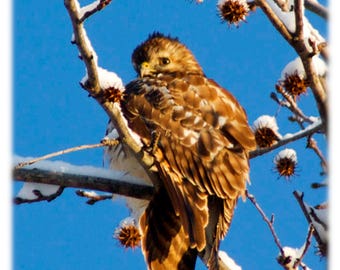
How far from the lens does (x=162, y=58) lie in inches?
203

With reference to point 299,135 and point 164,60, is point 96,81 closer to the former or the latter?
point 299,135

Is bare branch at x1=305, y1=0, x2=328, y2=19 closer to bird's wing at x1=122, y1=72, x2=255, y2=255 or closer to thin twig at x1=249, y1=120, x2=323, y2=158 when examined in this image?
thin twig at x1=249, y1=120, x2=323, y2=158

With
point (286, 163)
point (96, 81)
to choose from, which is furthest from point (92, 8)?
point (286, 163)

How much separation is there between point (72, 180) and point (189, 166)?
0.74 m

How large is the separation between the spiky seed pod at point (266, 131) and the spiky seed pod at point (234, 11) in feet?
1.76

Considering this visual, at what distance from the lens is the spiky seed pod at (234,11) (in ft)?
10.8

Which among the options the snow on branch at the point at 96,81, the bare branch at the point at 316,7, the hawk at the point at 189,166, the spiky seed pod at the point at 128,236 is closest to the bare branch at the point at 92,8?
the snow on branch at the point at 96,81

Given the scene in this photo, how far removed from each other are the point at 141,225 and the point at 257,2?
4.69 feet

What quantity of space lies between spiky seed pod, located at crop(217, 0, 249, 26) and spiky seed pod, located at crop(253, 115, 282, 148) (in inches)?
21.2

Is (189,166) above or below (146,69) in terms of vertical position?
below

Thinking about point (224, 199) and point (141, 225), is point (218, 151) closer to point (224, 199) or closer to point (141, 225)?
point (224, 199)

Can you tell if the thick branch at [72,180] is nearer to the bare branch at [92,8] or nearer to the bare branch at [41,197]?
the bare branch at [41,197]
